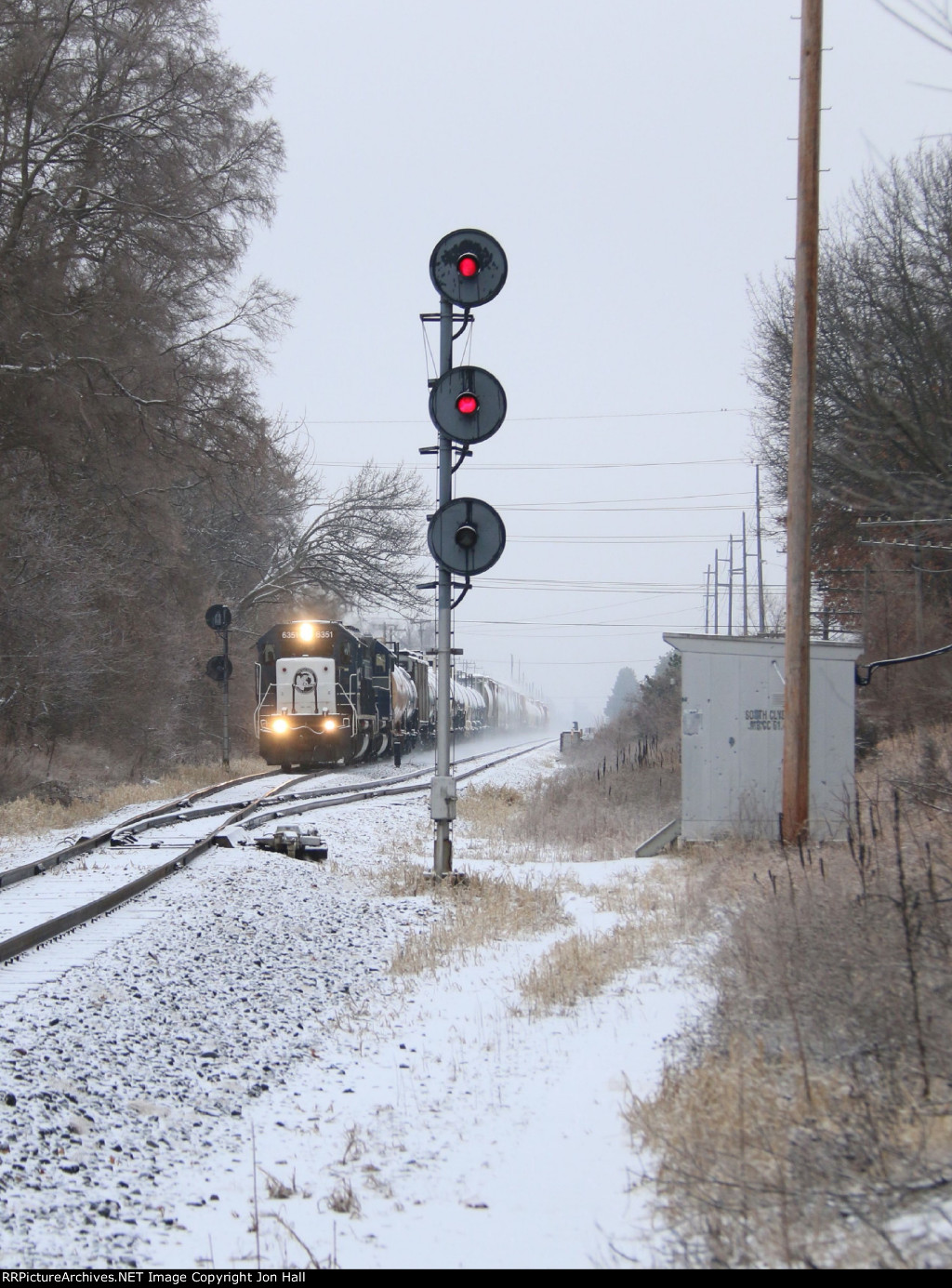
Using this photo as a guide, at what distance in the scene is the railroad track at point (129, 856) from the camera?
8172 mm

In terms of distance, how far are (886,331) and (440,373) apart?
8.50 metres

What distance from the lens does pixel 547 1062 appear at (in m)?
5.20

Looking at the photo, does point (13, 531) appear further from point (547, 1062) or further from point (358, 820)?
point (547, 1062)

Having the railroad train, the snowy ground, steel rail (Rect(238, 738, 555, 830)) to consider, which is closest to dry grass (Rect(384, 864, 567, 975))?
the snowy ground

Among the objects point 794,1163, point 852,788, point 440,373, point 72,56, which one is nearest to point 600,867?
point 852,788

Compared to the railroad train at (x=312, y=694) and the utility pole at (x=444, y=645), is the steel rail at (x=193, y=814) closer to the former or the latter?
the railroad train at (x=312, y=694)

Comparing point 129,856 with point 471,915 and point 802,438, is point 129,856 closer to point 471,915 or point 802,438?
point 471,915

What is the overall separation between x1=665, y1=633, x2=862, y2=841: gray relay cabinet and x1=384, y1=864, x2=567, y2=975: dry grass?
2.52m

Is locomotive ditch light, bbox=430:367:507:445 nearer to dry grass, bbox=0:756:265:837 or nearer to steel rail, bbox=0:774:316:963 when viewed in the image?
steel rail, bbox=0:774:316:963

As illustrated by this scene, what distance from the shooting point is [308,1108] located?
4.89 metres

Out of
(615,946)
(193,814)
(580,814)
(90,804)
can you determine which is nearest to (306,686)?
(90,804)

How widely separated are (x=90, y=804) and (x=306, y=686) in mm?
8459

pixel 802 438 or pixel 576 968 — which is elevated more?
pixel 802 438

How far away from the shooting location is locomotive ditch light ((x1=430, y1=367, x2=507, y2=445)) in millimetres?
10312
